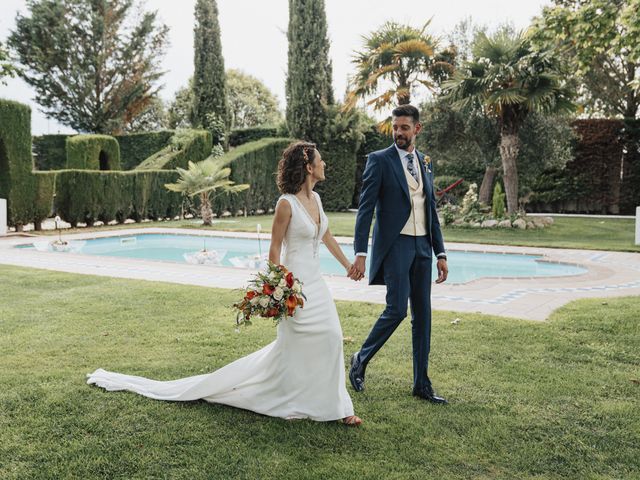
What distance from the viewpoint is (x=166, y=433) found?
3238 mm

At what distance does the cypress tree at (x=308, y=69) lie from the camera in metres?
23.2

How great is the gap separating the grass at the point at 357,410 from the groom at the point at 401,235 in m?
0.45

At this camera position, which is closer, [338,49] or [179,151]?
[179,151]

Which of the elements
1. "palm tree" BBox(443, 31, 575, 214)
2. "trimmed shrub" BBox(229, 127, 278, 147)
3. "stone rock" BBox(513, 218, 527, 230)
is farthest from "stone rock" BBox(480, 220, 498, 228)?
"trimmed shrub" BBox(229, 127, 278, 147)

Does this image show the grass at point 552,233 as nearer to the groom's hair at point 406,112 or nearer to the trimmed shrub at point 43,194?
the trimmed shrub at point 43,194

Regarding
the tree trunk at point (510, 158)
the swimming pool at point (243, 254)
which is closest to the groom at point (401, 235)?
the swimming pool at point (243, 254)

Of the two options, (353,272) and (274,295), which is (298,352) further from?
(353,272)

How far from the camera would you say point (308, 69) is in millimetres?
23312

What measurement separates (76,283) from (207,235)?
772cm

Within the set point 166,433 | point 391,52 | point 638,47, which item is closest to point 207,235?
point 391,52

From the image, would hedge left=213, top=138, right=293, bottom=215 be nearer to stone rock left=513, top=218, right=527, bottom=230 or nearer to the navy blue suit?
stone rock left=513, top=218, right=527, bottom=230

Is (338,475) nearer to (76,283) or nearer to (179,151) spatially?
(76,283)

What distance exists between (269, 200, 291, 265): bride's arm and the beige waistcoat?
0.78m

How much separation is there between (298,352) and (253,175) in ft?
63.5
